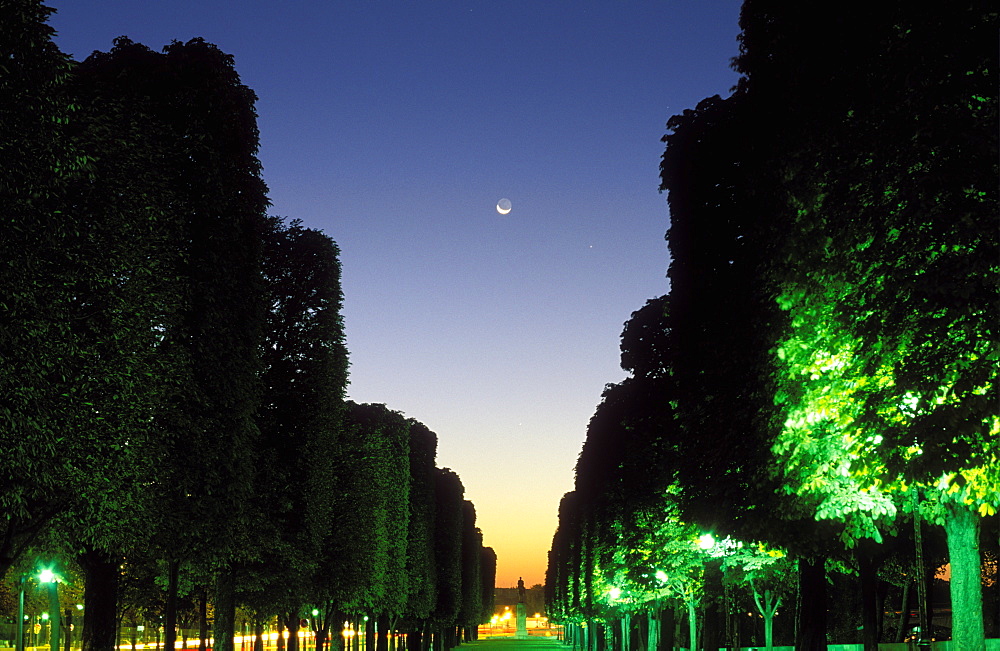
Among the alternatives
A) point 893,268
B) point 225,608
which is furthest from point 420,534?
point 893,268

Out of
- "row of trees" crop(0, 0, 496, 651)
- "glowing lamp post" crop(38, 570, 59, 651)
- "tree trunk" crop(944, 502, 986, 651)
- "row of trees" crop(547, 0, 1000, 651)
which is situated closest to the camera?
"row of trees" crop(547, 0, 1000, 651)

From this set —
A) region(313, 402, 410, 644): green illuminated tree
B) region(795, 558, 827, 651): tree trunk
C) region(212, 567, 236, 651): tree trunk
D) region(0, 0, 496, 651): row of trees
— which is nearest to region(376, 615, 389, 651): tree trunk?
region(313, 402, 410, 644): green illuminated tree

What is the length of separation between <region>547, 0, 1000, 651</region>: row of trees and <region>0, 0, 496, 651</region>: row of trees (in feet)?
34.8

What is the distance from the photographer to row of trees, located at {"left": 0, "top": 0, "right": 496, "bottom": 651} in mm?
15211

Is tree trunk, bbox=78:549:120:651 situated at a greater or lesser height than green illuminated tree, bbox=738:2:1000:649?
lesser

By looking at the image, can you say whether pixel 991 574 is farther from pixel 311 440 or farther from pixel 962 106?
pixel 962 106

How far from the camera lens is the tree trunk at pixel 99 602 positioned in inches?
853

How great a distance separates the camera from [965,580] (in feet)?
50.8

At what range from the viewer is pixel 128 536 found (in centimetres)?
1930

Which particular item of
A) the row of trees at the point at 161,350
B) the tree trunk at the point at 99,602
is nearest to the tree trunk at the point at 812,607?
the row of trees at the point at 161,350

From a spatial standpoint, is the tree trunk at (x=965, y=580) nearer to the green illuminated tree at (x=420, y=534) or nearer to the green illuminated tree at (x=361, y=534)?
the green illuminated tree at (x=361, y=534)

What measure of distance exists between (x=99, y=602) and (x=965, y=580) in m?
16.7

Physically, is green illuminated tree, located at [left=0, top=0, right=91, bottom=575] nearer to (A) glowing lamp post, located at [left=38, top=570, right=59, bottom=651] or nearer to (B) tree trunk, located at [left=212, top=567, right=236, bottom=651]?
(B) tree trunk, located at [left=212, top=567, right=236, bottom=651]

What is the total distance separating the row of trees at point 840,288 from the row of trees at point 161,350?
1060 cm
